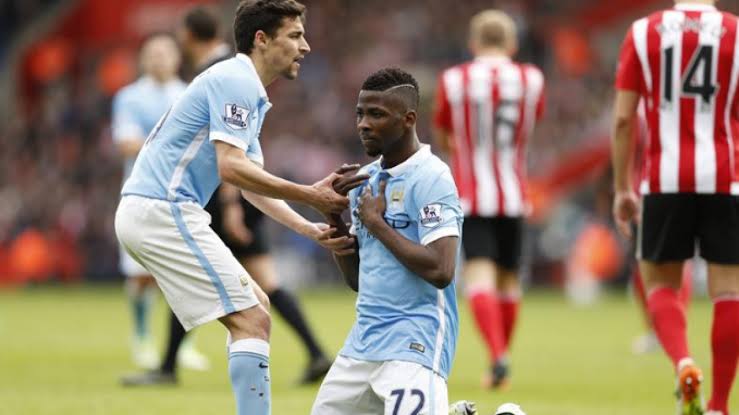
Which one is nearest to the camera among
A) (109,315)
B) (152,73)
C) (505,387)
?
(505,387)

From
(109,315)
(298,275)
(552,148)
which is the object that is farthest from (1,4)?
(109,315)

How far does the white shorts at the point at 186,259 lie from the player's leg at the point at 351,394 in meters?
0.73

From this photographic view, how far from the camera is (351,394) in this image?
5395 mm

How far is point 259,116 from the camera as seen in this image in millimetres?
6023

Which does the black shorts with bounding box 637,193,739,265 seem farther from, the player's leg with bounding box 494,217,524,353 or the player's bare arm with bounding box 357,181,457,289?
the player's leg with bounding box 494,217,524,353

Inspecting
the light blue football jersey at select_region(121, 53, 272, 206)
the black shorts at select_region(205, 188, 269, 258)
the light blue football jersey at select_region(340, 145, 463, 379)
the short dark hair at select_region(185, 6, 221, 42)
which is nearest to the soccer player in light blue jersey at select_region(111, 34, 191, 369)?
the short dark hair at select_region(185, 6, 221, 42)

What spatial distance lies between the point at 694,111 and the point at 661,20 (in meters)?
0.49

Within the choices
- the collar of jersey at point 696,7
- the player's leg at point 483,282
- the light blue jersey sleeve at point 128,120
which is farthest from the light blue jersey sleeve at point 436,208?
the light blue jersey sleeve at point 128,120

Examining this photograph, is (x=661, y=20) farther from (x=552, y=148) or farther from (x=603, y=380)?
(x=552, y=148)

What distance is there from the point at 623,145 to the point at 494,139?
2.67m

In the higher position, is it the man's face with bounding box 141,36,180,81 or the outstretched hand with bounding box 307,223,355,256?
the man's face with bounding box 141,36,180,81

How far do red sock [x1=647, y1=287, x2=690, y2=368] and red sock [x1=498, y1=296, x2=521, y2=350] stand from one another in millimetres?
2562

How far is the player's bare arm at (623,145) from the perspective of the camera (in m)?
7.02

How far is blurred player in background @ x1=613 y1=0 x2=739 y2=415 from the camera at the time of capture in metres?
6.84
